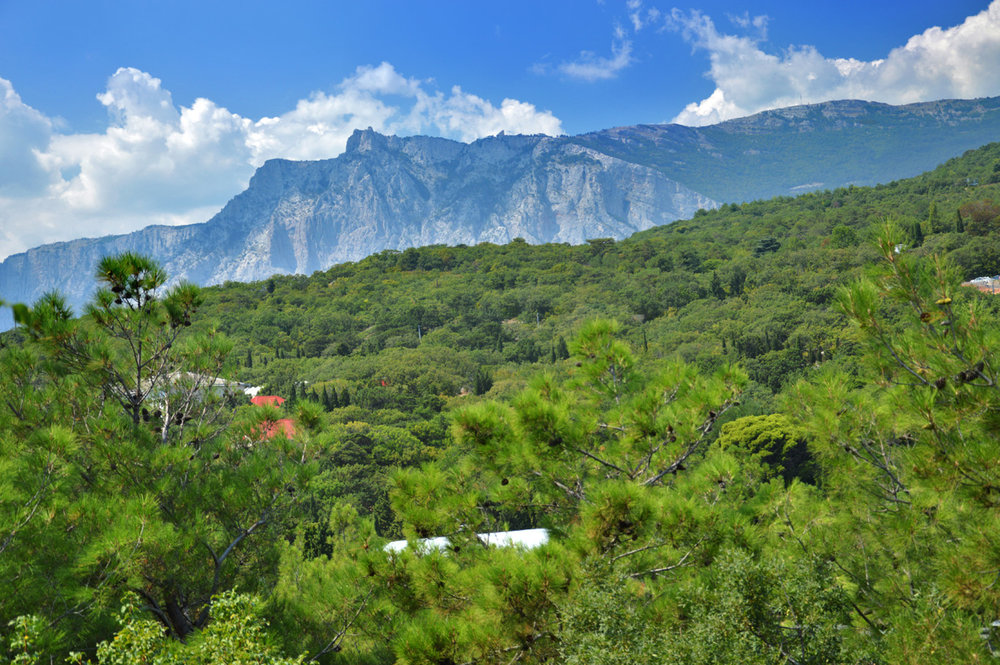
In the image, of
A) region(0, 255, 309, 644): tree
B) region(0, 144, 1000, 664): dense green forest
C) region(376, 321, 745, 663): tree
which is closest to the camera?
region(0, 144, 1000, 664): dense green forest

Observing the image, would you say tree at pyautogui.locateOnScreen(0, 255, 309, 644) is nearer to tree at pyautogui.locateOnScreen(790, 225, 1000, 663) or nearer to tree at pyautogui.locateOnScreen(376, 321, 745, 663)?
tree at pyautogui.locateOnScreen(376, 321, 745, 663)

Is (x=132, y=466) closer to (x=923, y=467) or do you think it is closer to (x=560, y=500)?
(x=560, y=500)

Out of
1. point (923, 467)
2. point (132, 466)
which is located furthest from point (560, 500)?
point (132, 466)

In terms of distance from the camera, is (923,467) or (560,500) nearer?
(923,467)

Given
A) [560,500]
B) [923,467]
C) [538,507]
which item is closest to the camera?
[923,467]


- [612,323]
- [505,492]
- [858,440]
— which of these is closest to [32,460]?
[505,492]

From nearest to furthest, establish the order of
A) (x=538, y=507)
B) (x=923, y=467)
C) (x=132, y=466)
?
(x=923, y=467)
(x=132, y=466)
(x=538, y=507)

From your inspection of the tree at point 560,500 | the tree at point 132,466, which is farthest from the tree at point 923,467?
the tree at point 132,466

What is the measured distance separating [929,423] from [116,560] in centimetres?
474

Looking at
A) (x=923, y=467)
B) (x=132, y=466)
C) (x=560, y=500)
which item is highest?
(x=132, y=466)

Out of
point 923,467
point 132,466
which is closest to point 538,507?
point 923,467

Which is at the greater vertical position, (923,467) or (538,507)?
(923,467)

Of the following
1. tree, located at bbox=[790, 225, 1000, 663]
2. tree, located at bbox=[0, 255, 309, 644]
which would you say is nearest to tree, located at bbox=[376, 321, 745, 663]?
tree, located at bbox=[790, 225, 1000, 663]

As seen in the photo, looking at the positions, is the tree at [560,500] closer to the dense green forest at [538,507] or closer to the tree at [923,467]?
the dense green forest at [538,507]
